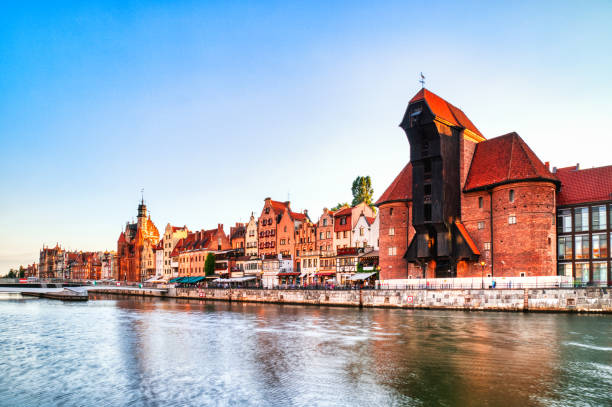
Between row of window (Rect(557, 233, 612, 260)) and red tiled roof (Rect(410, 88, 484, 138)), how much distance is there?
16.3 m

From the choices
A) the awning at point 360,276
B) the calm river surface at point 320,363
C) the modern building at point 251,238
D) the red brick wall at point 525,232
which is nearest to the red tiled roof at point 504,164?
the red brick wall at point 525,232

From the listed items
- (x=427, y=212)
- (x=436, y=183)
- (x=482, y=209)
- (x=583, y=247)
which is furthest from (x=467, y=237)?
(x=583, y=247)

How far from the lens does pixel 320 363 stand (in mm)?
22547

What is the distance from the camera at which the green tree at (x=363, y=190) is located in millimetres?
88144

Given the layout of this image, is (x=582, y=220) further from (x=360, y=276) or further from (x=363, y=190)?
(x=363, y=190)

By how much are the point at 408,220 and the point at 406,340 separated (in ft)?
101

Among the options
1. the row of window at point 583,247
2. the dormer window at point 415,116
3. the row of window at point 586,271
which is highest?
the dormer window at point 415,116

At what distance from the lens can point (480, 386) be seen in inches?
706

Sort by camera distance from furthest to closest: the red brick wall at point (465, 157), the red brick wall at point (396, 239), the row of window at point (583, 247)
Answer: the red brick wall at point (396, 239), the red brick wall at point (465, 157), the row of window at point (583, 247)

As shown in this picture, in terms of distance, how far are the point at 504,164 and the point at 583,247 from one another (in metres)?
10.8

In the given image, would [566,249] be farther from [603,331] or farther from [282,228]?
[282,228]

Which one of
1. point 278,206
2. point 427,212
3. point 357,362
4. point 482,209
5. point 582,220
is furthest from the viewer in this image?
point 278,206

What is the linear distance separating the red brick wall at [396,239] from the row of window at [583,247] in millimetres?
15362

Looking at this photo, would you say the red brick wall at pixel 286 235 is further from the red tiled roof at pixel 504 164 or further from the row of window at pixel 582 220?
the row of window at pixel 582 220
